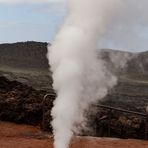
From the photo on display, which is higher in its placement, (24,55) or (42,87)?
(24,55)

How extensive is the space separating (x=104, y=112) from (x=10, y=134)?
4.47 metres

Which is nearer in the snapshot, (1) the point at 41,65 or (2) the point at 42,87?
(2) the point at 42,87

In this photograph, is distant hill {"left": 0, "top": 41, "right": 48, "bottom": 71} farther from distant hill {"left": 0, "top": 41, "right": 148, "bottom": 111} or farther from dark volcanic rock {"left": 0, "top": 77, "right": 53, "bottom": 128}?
dark volcanic rock {"left": 0, "top": 77, "right": 53, "bottom": 128}

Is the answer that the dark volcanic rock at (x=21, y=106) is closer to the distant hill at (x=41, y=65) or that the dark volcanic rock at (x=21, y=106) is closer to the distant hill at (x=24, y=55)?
the distant hill at (x=41, y=65)

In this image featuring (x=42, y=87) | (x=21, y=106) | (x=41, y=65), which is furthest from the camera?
(x=41, y=65)

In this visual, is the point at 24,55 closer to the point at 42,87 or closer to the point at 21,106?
the point at 42,87

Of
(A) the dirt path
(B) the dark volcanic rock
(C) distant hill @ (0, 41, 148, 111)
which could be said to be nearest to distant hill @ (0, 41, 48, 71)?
(C) distant hill @ (0, 41, 148, 111)

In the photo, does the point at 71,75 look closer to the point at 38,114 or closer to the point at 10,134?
the point at 10,134

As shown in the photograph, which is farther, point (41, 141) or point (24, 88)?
point (24, 88)

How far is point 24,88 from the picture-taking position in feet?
73.1

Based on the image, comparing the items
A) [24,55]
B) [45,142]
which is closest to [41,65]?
[24,55]

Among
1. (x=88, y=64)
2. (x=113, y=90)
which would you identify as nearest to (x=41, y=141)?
(x=88, y=64)

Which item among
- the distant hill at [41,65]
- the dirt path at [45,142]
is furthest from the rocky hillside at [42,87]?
the dirt path at [45,142]

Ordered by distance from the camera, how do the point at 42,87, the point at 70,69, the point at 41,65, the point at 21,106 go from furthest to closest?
Result: the point at 41,65 < the point at 42,87 < the point at 21,106 < the point at 70,69
